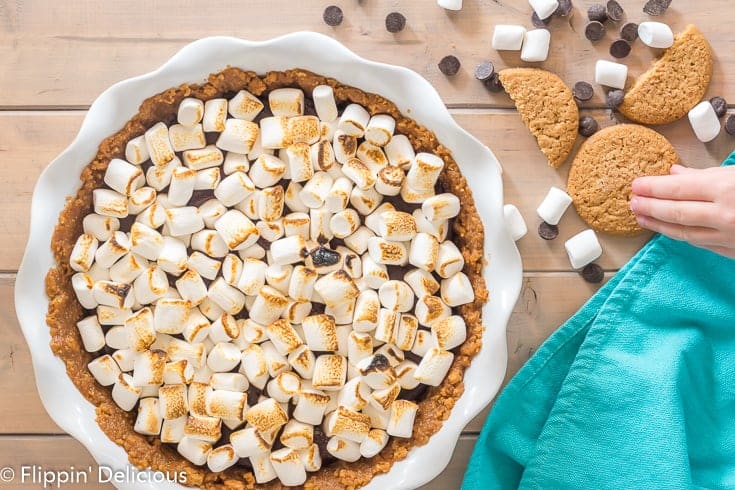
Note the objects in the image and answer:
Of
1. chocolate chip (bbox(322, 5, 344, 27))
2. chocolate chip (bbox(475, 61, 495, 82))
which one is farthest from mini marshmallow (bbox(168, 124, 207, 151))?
chocolate chip (bbox(475, 61, 495, 82))

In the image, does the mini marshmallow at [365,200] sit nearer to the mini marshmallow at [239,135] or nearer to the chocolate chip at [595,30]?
the mini marshmallow at [239,135]

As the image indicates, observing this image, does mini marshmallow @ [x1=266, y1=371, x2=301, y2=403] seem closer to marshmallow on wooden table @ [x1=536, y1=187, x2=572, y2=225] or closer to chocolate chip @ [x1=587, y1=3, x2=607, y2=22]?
marshmallow on wooden table @ [x1=536, y1=187, x2=572, y2=225]

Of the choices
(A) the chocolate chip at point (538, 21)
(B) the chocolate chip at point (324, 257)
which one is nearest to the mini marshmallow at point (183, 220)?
(B) the chocolate chip at point (324, 257)

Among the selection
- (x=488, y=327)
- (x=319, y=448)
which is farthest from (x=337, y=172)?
(x=319, y=448)

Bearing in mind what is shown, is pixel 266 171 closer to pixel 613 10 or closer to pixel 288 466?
pixel 288 466

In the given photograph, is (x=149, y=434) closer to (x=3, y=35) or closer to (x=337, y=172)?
(x=337, y=172)

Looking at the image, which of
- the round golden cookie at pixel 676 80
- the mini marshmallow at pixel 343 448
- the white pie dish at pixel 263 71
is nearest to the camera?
the white pie dish at pixel 263 71
